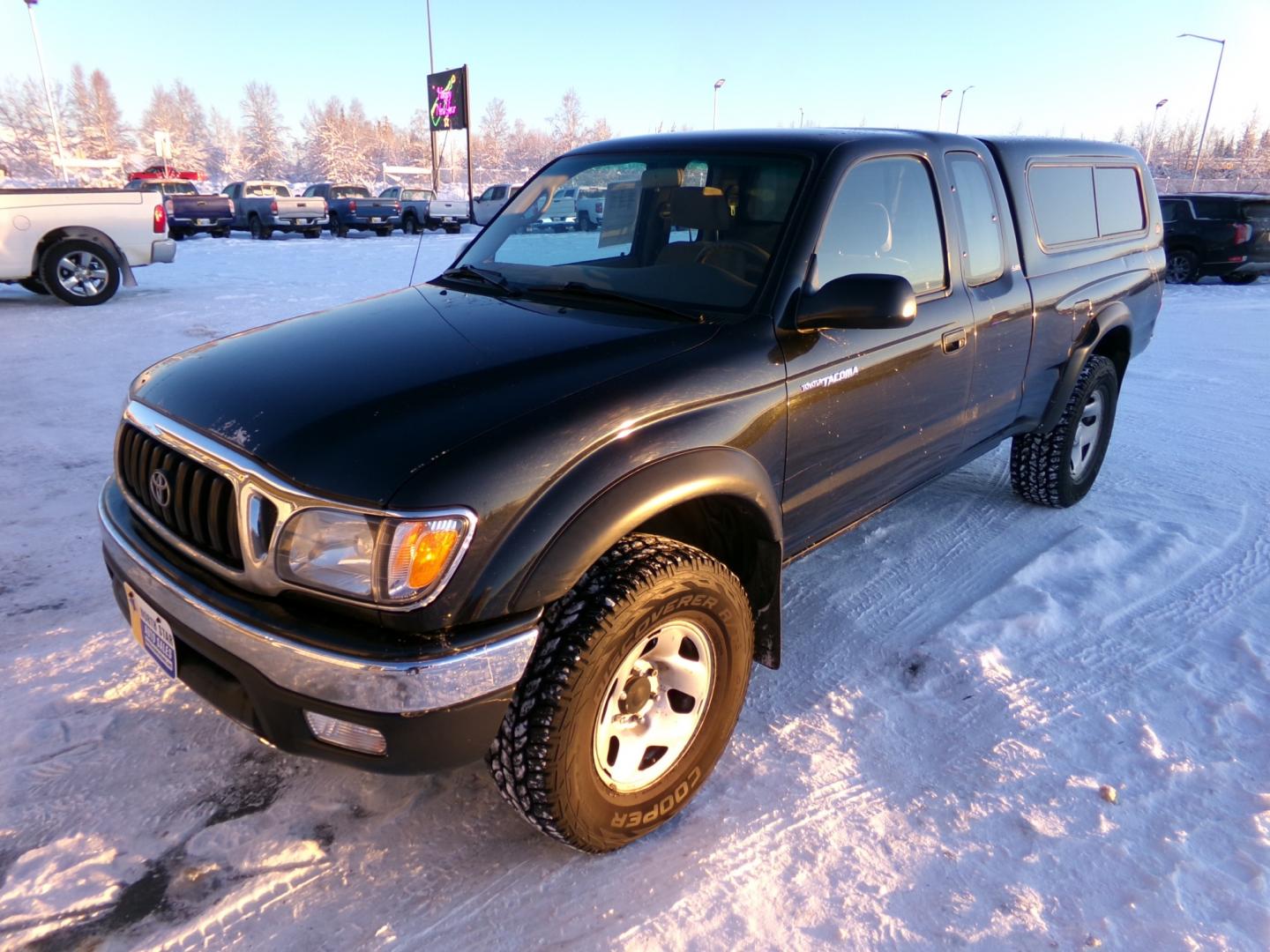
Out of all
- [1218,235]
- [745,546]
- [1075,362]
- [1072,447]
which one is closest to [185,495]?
[745,546]

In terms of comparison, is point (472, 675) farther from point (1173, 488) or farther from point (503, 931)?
point (1173, 488)

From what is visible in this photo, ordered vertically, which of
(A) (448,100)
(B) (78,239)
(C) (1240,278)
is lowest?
(C) (1240,278)

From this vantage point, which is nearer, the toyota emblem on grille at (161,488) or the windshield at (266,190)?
the toyota emblem on grille at (161,488)

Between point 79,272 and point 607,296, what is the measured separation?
385 inches

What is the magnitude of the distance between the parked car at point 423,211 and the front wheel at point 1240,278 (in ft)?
70.6

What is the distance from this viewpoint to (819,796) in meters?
2.42

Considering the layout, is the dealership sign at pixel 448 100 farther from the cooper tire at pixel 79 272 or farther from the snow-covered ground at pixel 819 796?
the snow-covered ground at pixel 819 796

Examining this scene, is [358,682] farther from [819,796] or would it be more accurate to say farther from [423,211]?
[423,211]

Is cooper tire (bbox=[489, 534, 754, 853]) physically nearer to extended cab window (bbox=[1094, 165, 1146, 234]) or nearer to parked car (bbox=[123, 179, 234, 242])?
extended cab window (bbox=[1094, 165, 1146, 234])

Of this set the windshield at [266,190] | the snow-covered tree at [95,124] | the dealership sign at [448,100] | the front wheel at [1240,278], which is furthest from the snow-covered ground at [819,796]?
the snow-covered tree at [95,124]

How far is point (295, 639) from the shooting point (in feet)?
5.81

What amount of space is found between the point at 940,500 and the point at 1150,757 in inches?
88.0

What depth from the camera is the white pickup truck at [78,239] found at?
30.3ft

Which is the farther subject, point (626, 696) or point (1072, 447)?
point (1072, 447)
